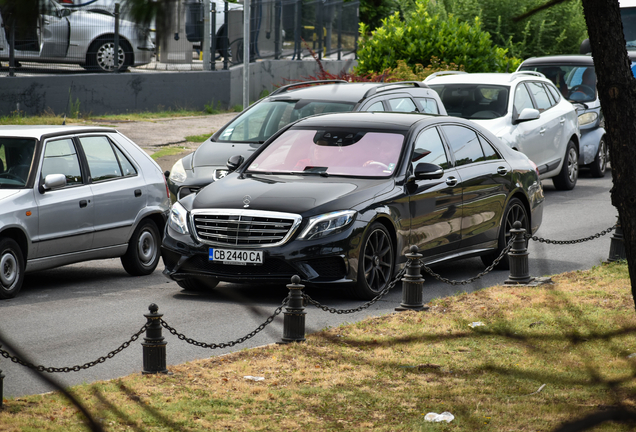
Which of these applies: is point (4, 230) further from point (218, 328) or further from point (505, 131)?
point (505, 131)

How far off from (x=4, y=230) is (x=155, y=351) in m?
3.13

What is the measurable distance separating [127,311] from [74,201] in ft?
5.01

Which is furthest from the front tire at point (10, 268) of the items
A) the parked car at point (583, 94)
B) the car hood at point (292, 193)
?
the parked car at point (583, 94)

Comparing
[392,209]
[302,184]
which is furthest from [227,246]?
[392,209]

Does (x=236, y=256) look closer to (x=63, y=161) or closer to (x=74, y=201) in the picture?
(x=74, y=201)

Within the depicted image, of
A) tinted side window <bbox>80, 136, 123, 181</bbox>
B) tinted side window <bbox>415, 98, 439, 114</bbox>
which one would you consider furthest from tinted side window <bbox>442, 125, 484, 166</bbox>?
tinted side window <bbox>415, 98, 439, 114</bbox>

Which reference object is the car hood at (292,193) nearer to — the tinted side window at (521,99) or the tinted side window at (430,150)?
the tinted side window at (430,150)

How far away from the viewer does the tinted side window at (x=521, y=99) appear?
15661 millimetres

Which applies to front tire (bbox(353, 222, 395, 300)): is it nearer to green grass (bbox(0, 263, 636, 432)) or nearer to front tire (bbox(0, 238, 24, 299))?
green grass (bbox(0, 263, 636, 432))

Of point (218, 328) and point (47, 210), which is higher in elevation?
point (47, 210)

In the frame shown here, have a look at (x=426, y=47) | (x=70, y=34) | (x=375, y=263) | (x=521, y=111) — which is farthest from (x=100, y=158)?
(x=426, y=47)

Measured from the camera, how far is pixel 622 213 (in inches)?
122

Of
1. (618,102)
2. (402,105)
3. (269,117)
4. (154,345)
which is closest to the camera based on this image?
(618,102)

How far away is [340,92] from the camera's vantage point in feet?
43.1
